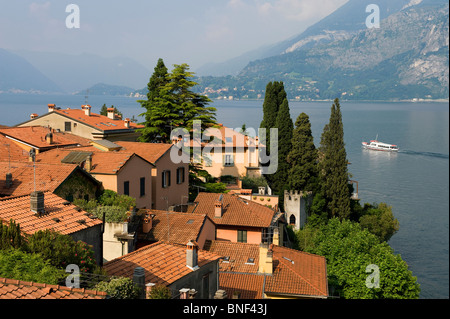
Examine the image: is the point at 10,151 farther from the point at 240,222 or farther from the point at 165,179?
the point at 240,222

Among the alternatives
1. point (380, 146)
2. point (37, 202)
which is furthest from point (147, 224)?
point (380, 146)

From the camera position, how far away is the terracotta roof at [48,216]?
12391 millimetres

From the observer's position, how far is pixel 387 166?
3263 inches

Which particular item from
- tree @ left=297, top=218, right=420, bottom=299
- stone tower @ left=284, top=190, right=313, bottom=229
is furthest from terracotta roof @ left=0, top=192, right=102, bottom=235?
stone tower @ left=284, top=190, right=313, bottom=229

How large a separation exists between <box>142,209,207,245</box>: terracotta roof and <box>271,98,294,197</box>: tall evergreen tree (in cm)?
2173

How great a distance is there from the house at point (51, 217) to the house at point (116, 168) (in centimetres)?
659

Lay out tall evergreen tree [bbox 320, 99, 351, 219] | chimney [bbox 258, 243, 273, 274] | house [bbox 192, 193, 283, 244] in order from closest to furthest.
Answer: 1. chimney [bbox 258, 243, 273, 274]
2. house [bbox 192, 193, 283, 244]
3. tall evergreen tree [bbox 320, 99, 351, 219]

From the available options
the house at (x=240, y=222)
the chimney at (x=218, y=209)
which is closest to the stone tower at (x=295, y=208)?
the house at (x=240, y=222)

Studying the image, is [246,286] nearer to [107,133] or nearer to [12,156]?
[12,156]

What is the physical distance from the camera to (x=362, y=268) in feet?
78.9

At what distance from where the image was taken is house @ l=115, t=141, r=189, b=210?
1039 inches

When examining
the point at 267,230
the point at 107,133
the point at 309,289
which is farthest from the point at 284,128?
the point at 309,289

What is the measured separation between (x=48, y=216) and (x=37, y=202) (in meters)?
0.50

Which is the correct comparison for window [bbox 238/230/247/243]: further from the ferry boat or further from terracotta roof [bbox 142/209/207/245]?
the ferry boat
